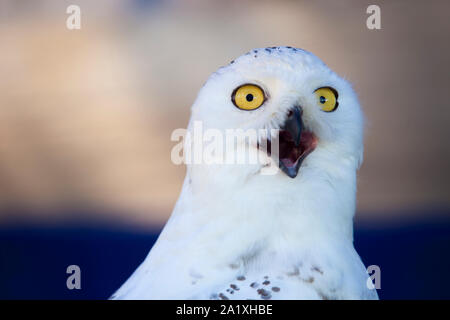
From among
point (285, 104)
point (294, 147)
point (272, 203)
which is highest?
point (285, 104)

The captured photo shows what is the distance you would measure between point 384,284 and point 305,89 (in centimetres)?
196

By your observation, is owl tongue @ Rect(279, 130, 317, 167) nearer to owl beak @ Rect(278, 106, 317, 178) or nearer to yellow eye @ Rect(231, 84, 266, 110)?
owl beak @ Rect(278, 106, 317, 178)

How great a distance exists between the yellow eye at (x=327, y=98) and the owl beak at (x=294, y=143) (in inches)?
4.2

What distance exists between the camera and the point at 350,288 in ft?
4.97

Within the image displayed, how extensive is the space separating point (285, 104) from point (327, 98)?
0.62 feet

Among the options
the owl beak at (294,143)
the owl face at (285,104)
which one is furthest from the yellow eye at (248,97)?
the owl beak at (294,143)

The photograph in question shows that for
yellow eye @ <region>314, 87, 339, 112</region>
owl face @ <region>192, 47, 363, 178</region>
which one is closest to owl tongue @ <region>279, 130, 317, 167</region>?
owl face @ <region>192, 47, 363, 178</region>

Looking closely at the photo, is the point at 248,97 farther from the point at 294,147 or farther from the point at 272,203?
the point at 272,203

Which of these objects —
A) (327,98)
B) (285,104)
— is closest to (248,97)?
(285,104)

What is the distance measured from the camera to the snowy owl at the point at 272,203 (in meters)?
1.49

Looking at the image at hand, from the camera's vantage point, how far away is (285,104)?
1.59 meters
